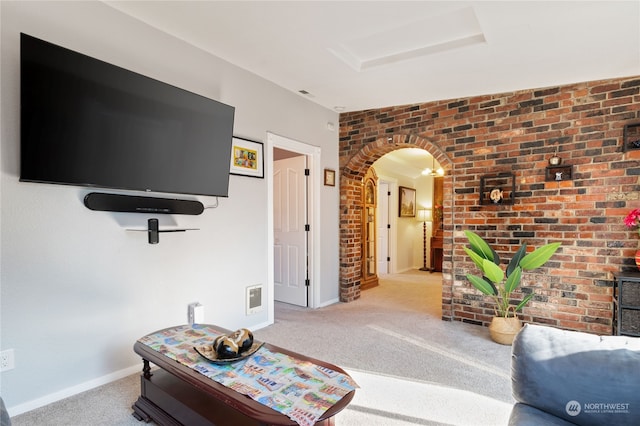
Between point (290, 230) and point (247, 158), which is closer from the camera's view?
point (247, 158)

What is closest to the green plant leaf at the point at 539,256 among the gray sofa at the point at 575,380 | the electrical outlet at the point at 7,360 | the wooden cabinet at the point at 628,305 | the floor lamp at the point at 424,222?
the wooden cabinet at the point at 628,305

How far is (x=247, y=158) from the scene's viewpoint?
3406 millimetres

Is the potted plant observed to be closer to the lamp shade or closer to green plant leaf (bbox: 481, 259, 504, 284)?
green plant leaf (bbox: 481, 259, 504, 284)

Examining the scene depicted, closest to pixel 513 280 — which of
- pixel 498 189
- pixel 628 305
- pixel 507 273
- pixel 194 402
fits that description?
pixel 507 273

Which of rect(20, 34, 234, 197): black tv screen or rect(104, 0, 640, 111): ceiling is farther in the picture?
rect(104, 0, 640, 111): ceiling

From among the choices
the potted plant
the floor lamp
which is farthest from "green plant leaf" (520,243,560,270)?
the floor lamp

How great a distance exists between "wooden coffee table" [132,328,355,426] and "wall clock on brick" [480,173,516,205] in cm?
280

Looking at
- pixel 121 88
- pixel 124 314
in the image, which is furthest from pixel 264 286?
pixel 121 88

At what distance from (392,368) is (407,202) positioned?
218 inches

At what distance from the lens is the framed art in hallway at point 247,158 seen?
327cm

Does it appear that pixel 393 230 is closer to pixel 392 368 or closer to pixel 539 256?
pixel 539 256

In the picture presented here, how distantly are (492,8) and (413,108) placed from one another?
6.32 feet

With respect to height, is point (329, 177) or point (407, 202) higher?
point (329, 177)

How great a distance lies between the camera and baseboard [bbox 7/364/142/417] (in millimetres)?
2027
